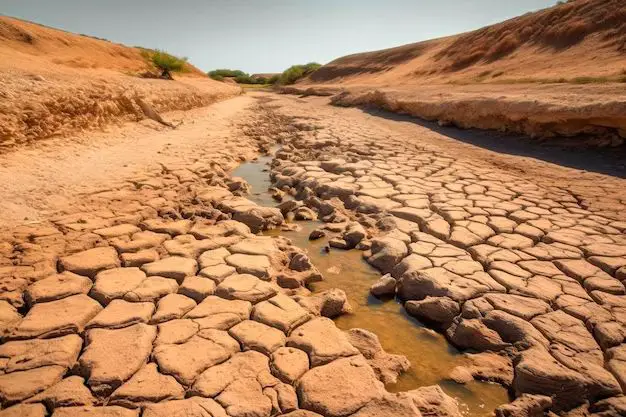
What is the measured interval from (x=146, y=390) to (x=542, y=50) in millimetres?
17007

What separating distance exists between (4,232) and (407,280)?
2.39m

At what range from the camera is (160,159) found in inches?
165

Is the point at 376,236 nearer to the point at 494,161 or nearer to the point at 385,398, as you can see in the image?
the point at 385,398

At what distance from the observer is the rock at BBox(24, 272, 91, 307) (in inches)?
64.6

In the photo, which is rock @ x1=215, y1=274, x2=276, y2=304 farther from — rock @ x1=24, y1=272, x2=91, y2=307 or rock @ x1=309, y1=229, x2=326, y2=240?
rock @ x1=309, y1=229, x2=326, y2=240

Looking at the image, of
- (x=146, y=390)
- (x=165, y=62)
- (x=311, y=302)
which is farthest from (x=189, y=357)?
(x=165, y=62)

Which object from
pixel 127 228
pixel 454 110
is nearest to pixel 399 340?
pixel 127 228

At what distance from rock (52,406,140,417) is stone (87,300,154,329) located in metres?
0.41

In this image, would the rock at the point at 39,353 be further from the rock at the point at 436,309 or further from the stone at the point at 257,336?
the rock at the point at 436,309

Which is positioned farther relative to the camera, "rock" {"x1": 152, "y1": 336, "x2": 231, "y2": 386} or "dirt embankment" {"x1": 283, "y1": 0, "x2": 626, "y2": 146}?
"dirt embankment" {"x1": 283, "y1": 0, "x2": 626, "y2": 146}

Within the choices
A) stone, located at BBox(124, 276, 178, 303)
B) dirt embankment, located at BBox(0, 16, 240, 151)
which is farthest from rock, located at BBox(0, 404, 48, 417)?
dirt embankment, located at BBox(0, 16, 240, 151)

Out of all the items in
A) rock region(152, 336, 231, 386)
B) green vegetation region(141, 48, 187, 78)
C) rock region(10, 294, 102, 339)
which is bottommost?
rock region(152, 336, 231, 386)

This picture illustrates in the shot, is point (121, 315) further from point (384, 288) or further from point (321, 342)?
point (384, 288)

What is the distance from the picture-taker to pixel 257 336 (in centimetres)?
151
